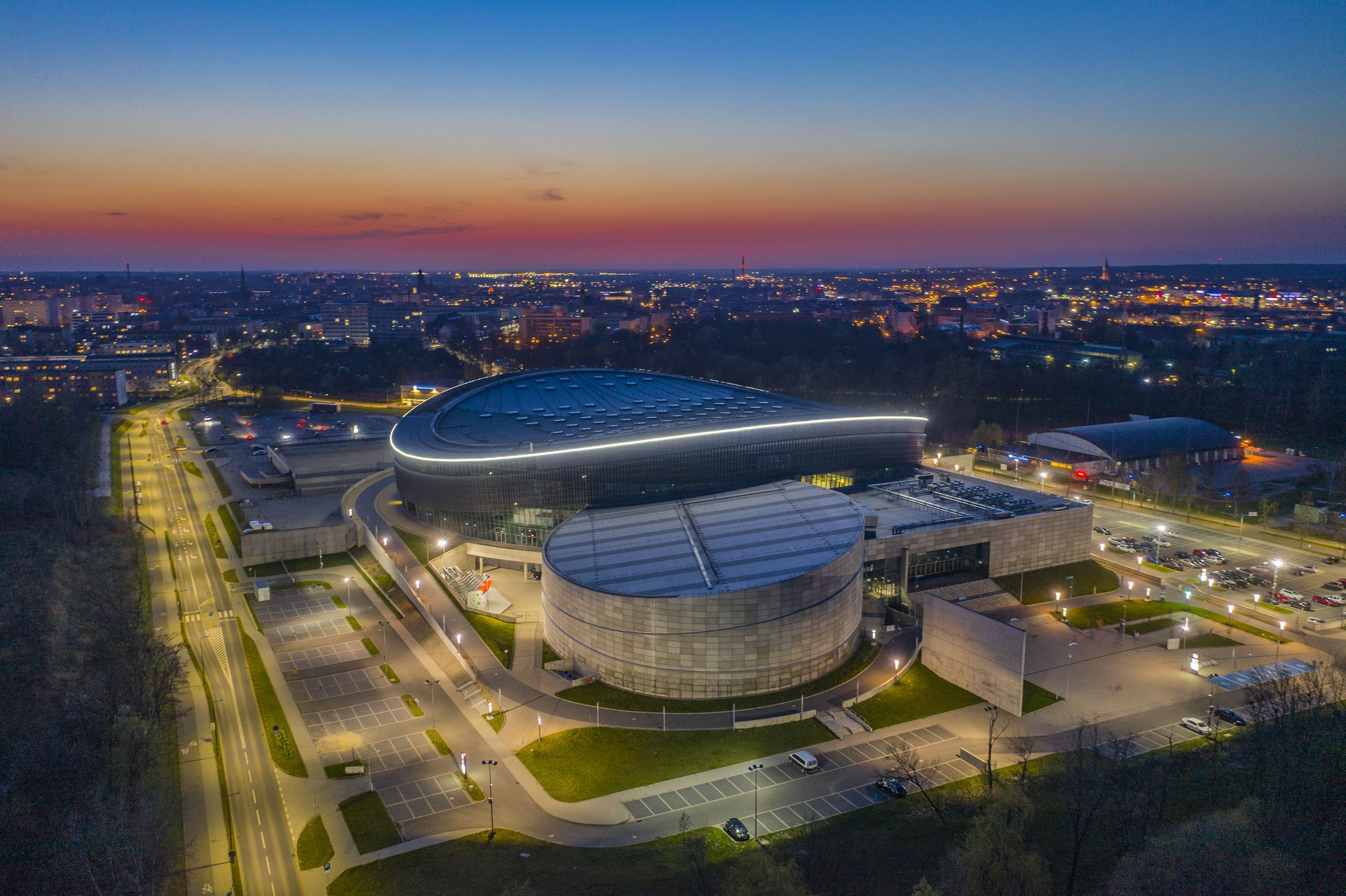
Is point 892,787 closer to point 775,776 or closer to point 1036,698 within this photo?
point 775,776

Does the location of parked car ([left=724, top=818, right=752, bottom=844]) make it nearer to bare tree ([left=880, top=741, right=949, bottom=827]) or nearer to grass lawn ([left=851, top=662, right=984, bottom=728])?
bare tree ([left=880, top=741, right=949, bottom=827])

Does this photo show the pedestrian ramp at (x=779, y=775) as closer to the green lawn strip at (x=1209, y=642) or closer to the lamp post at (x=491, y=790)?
the lamp post at (x=491, y=790)

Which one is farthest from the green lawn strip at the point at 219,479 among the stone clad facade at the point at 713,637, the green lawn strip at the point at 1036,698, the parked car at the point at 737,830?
the green lawn strip at the point at 1036,698

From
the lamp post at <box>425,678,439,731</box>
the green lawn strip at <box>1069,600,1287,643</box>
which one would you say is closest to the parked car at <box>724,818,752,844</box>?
the lamp post at <box>425,678,439,731</box>

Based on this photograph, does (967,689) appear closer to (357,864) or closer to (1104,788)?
(1104,788)

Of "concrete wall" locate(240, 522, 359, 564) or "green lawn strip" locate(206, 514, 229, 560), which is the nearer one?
"concrete wall" locate(240, 522, 359, 564)

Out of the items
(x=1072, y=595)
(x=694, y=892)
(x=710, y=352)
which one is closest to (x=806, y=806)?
(x=694, y=892)
